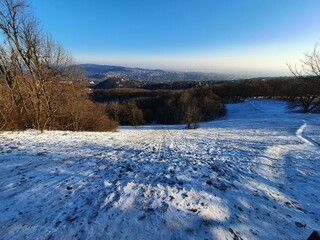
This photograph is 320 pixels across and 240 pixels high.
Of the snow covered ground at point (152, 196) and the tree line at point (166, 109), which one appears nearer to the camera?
the snow covered ground at point (152, 196)

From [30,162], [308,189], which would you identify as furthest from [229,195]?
[30,162]

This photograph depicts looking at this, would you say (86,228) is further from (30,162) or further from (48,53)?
(48,53)

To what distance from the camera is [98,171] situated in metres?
6.56

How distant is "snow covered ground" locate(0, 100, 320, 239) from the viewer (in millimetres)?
3877

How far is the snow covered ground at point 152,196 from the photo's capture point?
388 centimetres

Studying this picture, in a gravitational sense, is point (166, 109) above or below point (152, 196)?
below

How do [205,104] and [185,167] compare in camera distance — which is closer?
[185,167]

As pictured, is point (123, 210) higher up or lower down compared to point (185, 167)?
higher up

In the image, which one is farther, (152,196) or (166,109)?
(166,109)

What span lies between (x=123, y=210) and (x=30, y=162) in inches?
186

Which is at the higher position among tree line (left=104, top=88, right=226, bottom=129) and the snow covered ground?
the snow covered ground

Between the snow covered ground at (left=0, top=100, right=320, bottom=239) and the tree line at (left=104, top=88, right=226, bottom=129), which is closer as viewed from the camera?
the snow covered ground at (left=0, top=100, right=320, bottom=239)

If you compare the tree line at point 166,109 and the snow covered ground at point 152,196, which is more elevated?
the snow covered ground at point 152,196

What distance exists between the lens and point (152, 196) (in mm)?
5047
